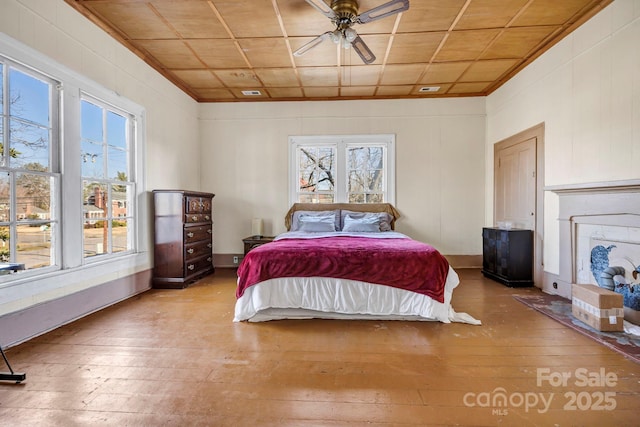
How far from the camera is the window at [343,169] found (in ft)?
17.5

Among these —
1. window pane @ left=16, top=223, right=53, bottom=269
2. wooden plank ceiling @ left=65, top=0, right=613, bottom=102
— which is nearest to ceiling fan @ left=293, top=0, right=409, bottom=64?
wooden plank ceiling @ left=65, top=0, right=613, bottom=102

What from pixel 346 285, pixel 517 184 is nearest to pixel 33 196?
pixel 346 285

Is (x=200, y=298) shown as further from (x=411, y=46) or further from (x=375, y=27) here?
(x=411, y=46)

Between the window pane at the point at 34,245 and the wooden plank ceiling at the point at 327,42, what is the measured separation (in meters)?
2.10

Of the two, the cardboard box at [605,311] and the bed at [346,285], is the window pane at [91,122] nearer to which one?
the bed at [346,285]

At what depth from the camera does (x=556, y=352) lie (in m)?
2.23

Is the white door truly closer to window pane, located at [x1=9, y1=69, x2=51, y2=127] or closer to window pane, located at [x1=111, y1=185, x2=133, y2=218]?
window pane, located at [x1=111, y1=185, x2=133, y2=218]

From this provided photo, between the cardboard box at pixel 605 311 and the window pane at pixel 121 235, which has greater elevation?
the window pane at pixel 121 235

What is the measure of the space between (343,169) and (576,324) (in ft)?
12.1

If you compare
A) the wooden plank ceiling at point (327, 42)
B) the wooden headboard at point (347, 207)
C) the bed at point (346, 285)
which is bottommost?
the bed at point (346, 285)

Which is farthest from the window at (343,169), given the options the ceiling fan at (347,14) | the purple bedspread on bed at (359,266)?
the purple bedspread on bed at (359,266)

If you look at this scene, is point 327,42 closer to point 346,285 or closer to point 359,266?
point 359,266

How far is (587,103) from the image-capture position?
3.12m

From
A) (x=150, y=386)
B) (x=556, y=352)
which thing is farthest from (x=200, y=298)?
(x=556, y=352)
